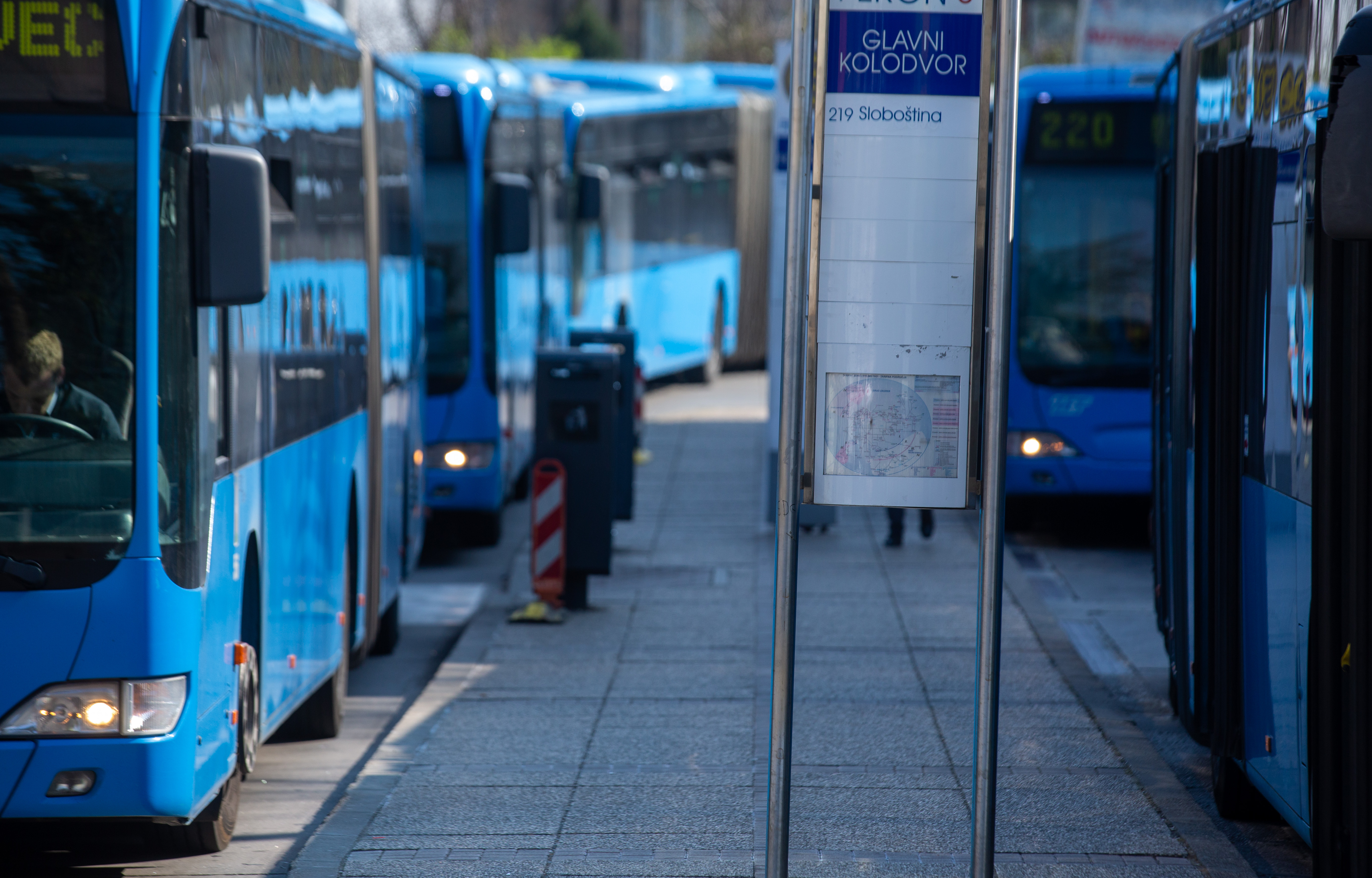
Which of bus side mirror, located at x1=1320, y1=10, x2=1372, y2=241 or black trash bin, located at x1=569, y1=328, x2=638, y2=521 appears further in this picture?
black trash bin, located at x1=569, y1=328, x2=638, y2=521

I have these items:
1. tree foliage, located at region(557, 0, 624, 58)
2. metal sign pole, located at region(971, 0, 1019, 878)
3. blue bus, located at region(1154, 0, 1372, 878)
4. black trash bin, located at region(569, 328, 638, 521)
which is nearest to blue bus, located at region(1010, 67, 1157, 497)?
black trash bin, located at region(569, 328, 638, 521)

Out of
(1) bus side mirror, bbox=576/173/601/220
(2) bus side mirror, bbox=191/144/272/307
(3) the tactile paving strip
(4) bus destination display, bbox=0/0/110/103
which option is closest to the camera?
(4) bus destination display, bbox=0/0/110/103

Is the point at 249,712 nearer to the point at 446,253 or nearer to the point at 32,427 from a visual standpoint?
the point at 32,427

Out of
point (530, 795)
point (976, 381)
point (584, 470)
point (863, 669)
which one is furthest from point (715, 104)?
point (976, 381)

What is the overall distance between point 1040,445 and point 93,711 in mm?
9071

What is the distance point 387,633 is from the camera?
9938mm

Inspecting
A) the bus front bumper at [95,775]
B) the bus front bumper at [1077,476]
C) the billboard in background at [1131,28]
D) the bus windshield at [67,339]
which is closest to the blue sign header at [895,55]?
the bus windshield at [67,339]

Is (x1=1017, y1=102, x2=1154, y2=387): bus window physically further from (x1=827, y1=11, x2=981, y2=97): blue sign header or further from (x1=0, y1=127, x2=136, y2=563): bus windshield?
(x1=0, y1=127, x2=136, y2=563): bus windshield

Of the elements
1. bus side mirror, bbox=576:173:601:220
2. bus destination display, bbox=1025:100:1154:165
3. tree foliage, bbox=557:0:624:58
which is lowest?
bus side mirror, bbox=576:173:601:220

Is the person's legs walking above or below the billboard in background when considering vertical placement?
below

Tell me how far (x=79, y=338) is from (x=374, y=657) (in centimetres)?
519

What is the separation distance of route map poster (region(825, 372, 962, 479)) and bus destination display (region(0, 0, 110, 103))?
2.24m

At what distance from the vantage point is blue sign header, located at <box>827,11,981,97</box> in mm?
4469

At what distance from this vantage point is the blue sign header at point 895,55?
14.7 ft
